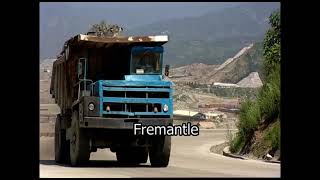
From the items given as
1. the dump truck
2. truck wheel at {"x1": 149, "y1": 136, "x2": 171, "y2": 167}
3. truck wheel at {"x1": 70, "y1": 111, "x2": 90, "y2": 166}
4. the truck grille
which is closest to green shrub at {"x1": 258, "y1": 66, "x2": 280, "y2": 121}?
the dump truck

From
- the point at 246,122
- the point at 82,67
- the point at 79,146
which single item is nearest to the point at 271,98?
the point at 246,122

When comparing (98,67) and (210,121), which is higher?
(98,67)

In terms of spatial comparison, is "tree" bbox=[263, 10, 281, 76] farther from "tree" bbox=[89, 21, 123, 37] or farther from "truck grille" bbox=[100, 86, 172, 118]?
"tree" bbox=[89, 21, 123, 37]

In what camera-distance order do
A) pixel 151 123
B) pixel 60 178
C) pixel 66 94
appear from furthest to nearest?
1. pixel 66 94
2. pixel 151 123
3. pixel 60 178

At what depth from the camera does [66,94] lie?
70.0ft

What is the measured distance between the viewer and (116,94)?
18266mm

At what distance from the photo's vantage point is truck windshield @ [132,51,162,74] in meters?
19.2

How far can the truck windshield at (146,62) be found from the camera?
19.2 meters

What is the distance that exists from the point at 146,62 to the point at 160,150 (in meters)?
2.60
